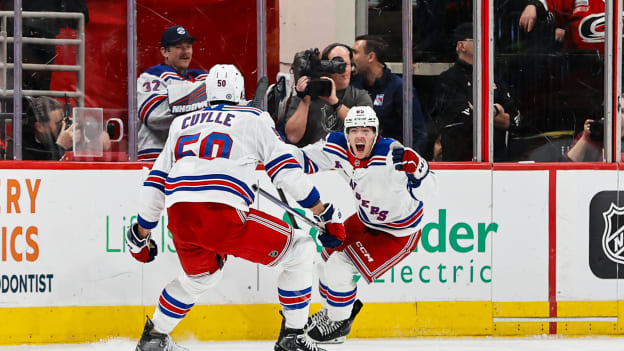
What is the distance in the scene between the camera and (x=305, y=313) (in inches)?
168

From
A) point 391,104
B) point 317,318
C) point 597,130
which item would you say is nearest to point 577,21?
point 597,130

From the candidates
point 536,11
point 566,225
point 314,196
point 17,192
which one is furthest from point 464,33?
point 17,192

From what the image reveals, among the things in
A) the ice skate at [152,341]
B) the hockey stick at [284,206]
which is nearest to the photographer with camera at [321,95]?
the hockey stick at [284,206]

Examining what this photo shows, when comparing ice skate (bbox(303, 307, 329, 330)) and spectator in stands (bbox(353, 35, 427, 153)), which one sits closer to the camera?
ice skate (bbox(303, 307, 329, 330))

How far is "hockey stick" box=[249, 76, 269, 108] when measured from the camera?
4.69 meters

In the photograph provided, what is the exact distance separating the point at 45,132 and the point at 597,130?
2859mm

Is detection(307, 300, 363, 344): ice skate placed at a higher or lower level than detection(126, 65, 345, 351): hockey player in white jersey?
lower

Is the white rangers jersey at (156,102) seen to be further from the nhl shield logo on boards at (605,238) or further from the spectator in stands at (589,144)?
the nhl shield logo on boards at (605,238)

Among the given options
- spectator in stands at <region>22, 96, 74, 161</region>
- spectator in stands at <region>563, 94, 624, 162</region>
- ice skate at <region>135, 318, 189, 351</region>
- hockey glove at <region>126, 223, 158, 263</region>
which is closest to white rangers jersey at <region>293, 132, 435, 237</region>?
hockey glove at <region>126, 223, 158, 263</region>

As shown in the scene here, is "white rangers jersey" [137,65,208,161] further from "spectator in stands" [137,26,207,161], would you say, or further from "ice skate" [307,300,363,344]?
"ice skate" [307,300,363,344]

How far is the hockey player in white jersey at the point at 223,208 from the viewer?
13.1 ft

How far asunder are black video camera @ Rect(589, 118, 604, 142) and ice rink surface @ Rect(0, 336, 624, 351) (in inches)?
41.5

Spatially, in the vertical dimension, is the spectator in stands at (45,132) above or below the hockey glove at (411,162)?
above

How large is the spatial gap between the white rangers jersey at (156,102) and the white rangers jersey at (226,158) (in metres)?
Result: 0.72
